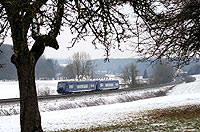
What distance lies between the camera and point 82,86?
4466 cm

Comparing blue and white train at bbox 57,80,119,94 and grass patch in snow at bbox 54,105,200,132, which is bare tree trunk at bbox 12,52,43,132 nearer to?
grass patch in snow at bbox 54,105,200,132

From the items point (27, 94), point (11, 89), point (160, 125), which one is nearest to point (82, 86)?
point (11, 89)

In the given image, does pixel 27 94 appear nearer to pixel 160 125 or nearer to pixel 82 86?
pixel 160 125

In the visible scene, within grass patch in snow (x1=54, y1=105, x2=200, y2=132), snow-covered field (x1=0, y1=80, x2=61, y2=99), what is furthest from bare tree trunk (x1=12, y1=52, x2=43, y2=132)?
snow-covered field (x1=0, y1=80, x2=61, y2=99)

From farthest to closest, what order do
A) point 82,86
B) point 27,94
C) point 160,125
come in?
1. point 82,86
2. point 160,125
3. point 27,94

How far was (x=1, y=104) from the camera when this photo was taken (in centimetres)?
2752

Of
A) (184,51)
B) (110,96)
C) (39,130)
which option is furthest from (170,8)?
(110,96)

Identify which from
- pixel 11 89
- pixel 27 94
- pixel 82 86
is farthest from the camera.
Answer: pixel 11 89

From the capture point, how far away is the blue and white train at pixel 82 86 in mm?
41906

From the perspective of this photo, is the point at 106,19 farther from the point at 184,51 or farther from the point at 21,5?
the point at 184,51

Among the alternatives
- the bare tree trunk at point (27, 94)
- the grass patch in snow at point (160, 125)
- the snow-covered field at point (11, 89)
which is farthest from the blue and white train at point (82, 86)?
the bare tree trunk at point (27, 94)

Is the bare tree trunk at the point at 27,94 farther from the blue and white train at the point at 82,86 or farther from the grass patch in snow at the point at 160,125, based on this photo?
the blue and white train at the point at 82,86

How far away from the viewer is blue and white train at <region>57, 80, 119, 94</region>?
1650 inches

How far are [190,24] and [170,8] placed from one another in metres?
1.30
